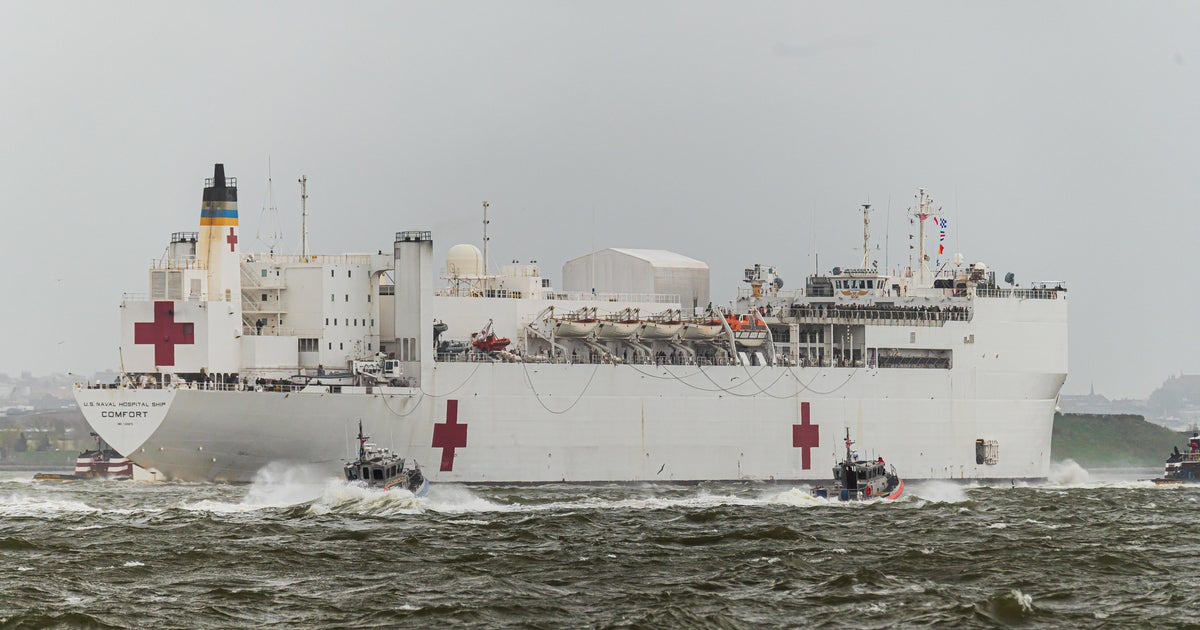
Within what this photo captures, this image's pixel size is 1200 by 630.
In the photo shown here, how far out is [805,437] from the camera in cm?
4741

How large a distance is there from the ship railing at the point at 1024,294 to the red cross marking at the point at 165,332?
2377 cm

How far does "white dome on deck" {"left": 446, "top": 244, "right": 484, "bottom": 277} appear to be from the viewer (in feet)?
158

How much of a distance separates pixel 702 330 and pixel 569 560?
2058 cm

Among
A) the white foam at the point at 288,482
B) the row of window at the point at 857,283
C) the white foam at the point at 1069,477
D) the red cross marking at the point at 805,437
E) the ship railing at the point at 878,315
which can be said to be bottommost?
the white foam at the point at 1069,477

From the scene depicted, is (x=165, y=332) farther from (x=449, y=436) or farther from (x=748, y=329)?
(x=748, y=329)

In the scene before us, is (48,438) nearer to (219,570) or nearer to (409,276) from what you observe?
(409,276)

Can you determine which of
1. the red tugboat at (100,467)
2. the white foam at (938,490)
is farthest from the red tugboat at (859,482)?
the red tugboat at (100,467)

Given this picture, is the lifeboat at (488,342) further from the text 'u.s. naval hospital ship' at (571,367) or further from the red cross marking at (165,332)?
the red cross marking at (165,332)

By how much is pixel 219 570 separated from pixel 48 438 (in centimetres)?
7244

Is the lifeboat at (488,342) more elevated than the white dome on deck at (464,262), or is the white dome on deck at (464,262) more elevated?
the white dome on deck at (464,262)

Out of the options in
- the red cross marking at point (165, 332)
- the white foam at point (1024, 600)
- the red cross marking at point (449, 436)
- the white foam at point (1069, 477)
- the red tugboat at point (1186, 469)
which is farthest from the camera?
the red tugboat at point (1186, 469)

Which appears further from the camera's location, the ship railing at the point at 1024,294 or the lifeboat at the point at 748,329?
the ship railing at the point at 1024,294

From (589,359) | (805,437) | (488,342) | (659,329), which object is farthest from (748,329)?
(488,342)

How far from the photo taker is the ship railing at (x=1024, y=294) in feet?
168
